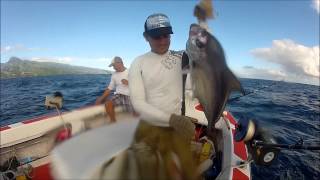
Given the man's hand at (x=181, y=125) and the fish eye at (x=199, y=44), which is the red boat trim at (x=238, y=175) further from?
the fish eye at (x=199, y=44)

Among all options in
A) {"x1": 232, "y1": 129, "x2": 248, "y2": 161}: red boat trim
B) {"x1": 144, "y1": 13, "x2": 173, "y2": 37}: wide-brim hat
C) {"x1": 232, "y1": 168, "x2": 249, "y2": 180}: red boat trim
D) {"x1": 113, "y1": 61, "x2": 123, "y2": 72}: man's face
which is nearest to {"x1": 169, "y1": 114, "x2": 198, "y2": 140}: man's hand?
{"x1": 144, "y1": 13, "x2": 173, "y2": 37}: wide-brim hat

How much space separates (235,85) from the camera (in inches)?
102

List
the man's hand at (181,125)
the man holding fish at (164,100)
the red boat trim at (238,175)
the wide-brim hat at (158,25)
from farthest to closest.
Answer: the red boat trim at (238,175) < the wide-brim hat at (158,25) < the man's hand at (181,125) < the man holding fish at (164,100)

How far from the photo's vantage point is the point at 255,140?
375 centimetres

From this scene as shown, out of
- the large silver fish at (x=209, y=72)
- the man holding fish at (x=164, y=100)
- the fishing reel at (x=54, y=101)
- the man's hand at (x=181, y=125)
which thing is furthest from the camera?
the man's hand at (x=181, y=125)

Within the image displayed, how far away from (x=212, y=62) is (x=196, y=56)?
16 cm

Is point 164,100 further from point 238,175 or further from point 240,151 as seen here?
point 240,151

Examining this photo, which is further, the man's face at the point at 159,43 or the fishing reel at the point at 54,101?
the man's face at the point at 159,43

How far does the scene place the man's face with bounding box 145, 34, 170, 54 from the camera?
3.02m

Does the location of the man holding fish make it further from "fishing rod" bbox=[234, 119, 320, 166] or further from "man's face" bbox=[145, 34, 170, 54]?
"fishing rod" bbox=[234, 119, 320, 166]

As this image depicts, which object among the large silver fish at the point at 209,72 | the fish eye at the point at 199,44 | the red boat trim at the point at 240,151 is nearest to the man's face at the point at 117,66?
the red boat trim at the point at 240,151

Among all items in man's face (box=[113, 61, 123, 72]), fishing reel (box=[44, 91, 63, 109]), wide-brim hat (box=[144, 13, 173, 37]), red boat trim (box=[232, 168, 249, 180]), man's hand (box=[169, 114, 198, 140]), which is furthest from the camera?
man's face (box=[113, 61, 123, 72])

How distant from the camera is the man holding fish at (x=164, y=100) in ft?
6.12

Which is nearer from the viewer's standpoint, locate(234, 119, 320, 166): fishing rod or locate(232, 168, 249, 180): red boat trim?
locate(234, 119, 320, 166): fishing rod
